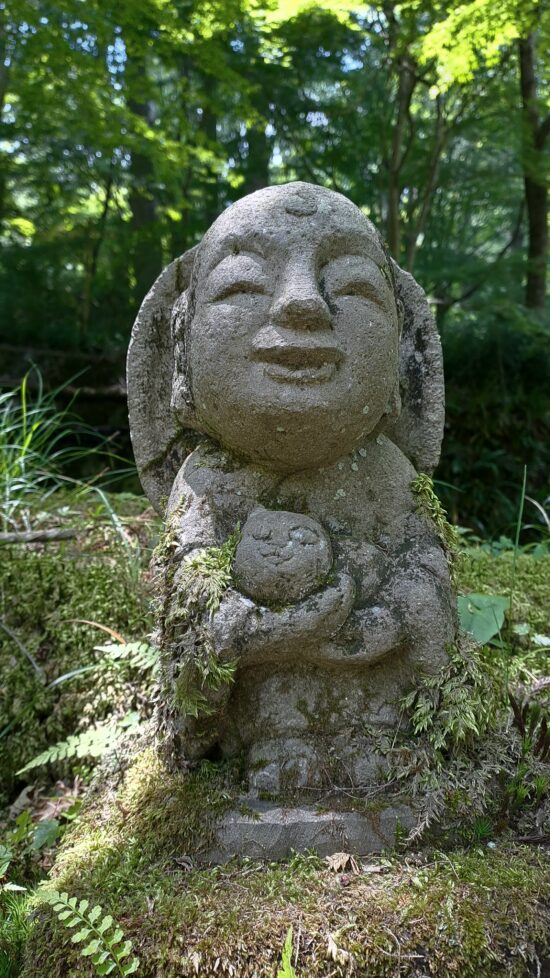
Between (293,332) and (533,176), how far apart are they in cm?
596

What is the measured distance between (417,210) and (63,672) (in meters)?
6.87

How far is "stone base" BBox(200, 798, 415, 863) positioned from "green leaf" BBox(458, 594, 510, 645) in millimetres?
962

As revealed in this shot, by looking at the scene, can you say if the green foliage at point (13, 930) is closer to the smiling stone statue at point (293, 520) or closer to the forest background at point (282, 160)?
the smiling stone statue at point (293, 520)

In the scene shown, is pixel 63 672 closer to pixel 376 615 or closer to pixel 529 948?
pixel 376 615

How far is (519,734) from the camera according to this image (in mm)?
2137

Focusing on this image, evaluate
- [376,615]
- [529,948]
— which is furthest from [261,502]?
[529,948]

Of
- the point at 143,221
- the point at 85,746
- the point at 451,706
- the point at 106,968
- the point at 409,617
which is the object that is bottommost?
the point at 85,746

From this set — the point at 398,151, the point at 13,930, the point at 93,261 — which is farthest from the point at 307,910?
the point at 93,261

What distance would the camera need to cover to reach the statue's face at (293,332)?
1.81m

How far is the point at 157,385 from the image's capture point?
2.38 meters

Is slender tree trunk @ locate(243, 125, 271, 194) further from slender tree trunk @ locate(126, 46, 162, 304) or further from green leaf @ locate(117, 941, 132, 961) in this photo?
green leaf @ locate(117, 941, 132, 961)

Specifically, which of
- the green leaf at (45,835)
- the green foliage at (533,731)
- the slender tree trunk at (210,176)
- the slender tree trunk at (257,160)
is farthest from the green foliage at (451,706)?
the slender tree trunk at (257,160)

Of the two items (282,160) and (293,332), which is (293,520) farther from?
(282,160)

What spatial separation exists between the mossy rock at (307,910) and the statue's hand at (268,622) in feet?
1.49
